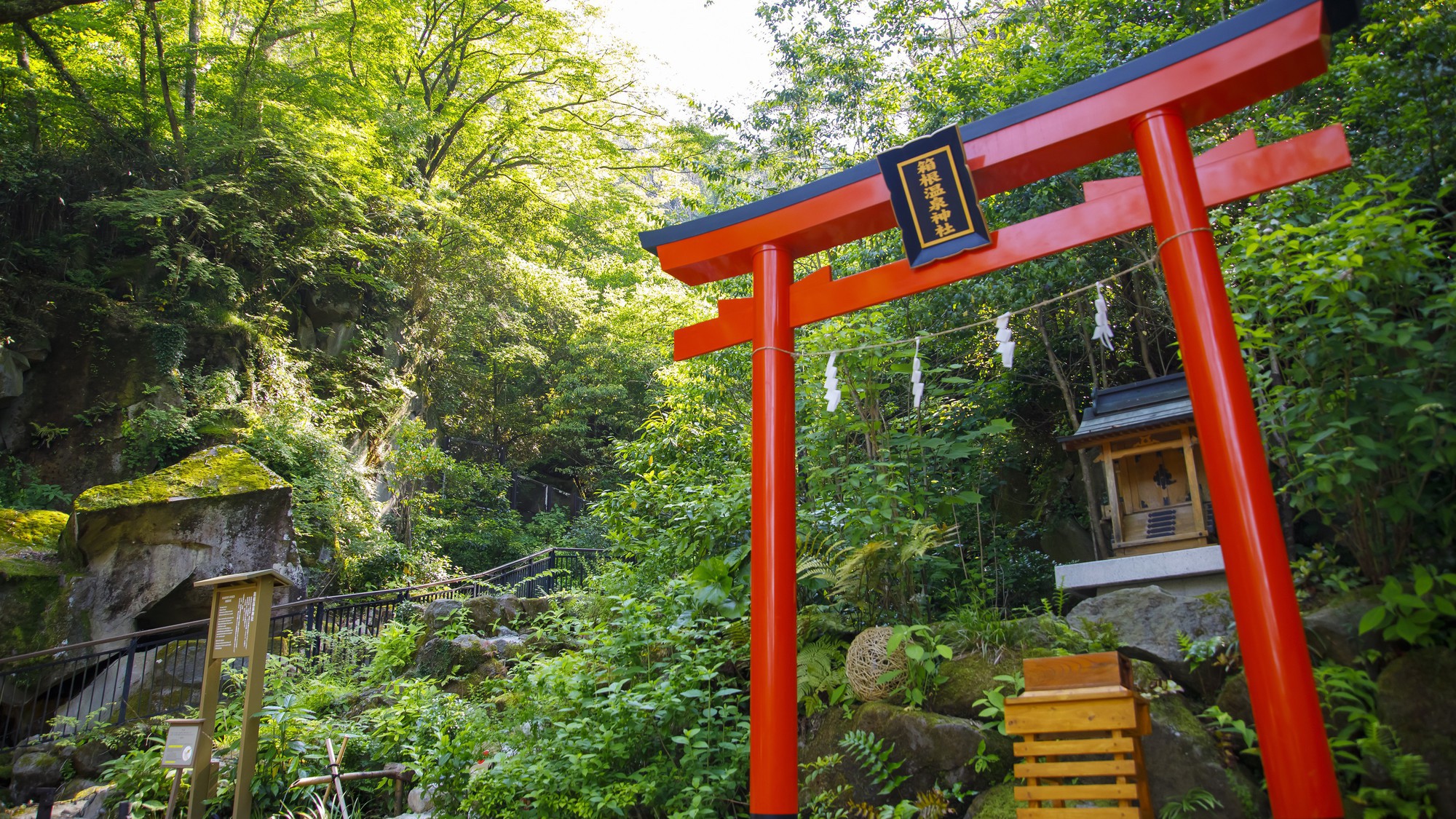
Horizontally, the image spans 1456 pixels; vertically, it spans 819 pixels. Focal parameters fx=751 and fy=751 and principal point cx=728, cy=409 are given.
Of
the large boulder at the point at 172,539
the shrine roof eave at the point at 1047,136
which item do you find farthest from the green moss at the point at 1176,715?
the large boulder at the point at 172,539

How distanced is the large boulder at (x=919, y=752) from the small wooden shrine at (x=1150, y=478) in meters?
1.64

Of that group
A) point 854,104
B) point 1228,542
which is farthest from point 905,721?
point 854,104

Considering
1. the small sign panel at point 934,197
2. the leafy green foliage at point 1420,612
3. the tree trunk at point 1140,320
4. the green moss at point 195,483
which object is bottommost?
the leafy green foliage at point 1420,612

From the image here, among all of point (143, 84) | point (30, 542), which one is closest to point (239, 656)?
point (30, 542)

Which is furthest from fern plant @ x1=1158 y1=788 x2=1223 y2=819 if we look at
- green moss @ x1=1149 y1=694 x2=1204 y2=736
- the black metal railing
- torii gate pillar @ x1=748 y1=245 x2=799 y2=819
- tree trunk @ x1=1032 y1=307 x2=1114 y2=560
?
the black metal railing

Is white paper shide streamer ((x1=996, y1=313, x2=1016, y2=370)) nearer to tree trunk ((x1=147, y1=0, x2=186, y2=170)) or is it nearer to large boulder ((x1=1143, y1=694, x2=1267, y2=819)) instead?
large boulder ((x1=1143, y1=694, x2=1267, y2=819))

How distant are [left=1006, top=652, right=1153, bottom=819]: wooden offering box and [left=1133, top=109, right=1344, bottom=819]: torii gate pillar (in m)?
0.54

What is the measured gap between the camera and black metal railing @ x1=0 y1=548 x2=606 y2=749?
7.41 metres

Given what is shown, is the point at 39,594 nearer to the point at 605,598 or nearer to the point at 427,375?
the point at 605,598

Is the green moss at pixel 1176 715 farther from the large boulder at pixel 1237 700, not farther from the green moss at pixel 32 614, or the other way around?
the green moss at pixel 32 614

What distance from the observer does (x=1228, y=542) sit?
2.87 metres

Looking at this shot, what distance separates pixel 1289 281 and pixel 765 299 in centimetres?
263

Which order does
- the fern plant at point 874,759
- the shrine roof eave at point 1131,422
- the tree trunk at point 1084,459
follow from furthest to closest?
the tree trunk at point 1084,459, the shrine roof eave at point 1131,422, the fern plant at point 874,759

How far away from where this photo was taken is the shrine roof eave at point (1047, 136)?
3221 mm
